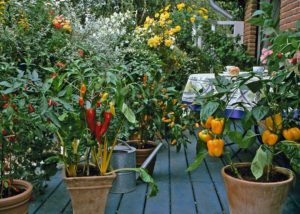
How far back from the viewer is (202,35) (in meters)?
7.25

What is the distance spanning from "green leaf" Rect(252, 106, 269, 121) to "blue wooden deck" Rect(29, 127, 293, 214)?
813 mm

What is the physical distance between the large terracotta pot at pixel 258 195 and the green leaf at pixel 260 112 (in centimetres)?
34

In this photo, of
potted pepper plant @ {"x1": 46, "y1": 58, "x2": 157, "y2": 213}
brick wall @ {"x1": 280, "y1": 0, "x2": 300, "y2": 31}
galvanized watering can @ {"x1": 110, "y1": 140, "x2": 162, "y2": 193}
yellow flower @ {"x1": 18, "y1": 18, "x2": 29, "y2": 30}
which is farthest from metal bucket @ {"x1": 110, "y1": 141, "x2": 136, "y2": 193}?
brick wall @ {"x1": 280, "y1": 0, "x2": 300, "y2": 31}

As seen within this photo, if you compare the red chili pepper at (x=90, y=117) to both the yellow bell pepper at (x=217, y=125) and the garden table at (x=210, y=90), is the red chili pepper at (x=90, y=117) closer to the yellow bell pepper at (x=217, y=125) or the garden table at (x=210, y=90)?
the yellow bell pepper at (x=217, y=125)

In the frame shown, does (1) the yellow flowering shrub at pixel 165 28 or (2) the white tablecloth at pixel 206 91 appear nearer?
(2) the white tablecloth at pixel 206 91

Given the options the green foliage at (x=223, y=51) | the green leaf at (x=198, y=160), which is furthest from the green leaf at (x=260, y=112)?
the green foliage at (x=223, y=51)

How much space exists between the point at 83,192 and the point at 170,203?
687 mm

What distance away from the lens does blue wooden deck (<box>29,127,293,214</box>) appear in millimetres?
2543

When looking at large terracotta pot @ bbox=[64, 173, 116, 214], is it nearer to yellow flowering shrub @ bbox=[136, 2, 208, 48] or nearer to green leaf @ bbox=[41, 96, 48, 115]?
green leaf @ bbox=[41, 96, 48, 115]

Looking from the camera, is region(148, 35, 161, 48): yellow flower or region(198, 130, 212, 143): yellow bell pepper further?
region(148, 35, 161, 48): yellow flower

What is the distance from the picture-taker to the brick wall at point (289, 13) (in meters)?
4.70

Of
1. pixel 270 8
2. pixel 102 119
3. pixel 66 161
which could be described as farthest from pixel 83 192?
pixel 270 8

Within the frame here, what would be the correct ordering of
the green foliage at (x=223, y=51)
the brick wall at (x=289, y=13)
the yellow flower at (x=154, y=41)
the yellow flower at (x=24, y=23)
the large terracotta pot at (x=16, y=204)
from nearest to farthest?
the large terracotta pot at (x=16, y=204) → the yellow flower at (x=24, y=23) → the brick wall at (x=289, y=13) → the yellow flower at (x=154, y=41) → the green foliage at (x=223, y=51)

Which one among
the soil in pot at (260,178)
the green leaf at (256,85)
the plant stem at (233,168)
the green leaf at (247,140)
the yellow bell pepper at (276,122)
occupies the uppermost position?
the green leaf at (256,85)
